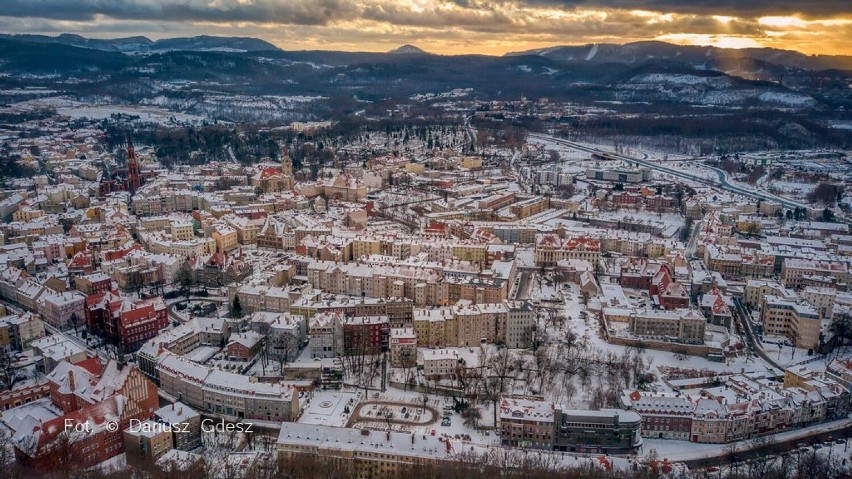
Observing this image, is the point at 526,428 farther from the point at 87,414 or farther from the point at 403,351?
the point at 87,414

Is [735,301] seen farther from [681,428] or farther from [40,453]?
[40,453]

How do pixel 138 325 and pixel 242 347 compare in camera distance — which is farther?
pixel 138 325

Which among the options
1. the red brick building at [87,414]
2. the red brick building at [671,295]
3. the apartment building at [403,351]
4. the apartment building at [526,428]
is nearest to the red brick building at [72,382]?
the red brick building at [87,414]

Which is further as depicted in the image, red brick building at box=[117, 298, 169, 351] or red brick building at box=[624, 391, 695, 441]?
red brick building at box=[117, 298, 169, 351]

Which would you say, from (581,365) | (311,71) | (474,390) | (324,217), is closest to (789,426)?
(581,365)

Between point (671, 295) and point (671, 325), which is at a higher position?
point (671, 295)

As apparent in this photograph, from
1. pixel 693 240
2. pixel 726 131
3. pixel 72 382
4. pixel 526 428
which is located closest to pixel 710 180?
pixel 693 240

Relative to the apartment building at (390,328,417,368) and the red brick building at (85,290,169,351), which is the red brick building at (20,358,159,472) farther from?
the apartment building at (390,328,417,368)

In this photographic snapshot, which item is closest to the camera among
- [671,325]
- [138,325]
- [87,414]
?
[87,414]

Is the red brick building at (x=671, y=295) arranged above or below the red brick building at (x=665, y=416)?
above

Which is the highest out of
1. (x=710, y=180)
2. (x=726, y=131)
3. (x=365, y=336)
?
(x=726, y=131)

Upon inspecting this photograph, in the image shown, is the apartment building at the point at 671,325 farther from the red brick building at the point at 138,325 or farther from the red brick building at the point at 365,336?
the red brick building at the point at 138,325

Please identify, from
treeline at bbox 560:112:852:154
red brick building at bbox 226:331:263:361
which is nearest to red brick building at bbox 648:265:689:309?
red brick building at bbox 226:331:263:361

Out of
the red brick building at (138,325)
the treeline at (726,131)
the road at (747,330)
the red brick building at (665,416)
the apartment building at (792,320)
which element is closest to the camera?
the red brick building at (665,416)
